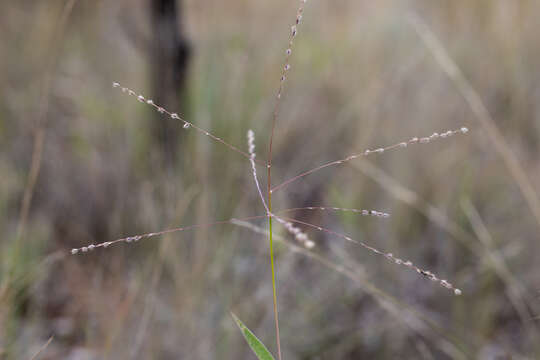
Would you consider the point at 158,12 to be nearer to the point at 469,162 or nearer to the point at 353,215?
the point at 353,215

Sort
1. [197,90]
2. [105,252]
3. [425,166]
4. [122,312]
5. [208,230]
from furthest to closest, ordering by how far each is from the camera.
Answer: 1. [197,90]
2. [425,166]
3. [105,252]
4. [208,230]
5. [122,312]

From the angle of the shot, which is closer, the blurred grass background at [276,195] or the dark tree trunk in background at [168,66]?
the blurred grass background at [276,195]

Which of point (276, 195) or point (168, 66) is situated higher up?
point (168, 66)

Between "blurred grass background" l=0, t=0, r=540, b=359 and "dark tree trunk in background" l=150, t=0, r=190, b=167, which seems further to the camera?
"dark tree trunk in background" l=150, t=0, r=190, b=167

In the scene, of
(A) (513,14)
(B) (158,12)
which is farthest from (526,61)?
(B) (158,12)
